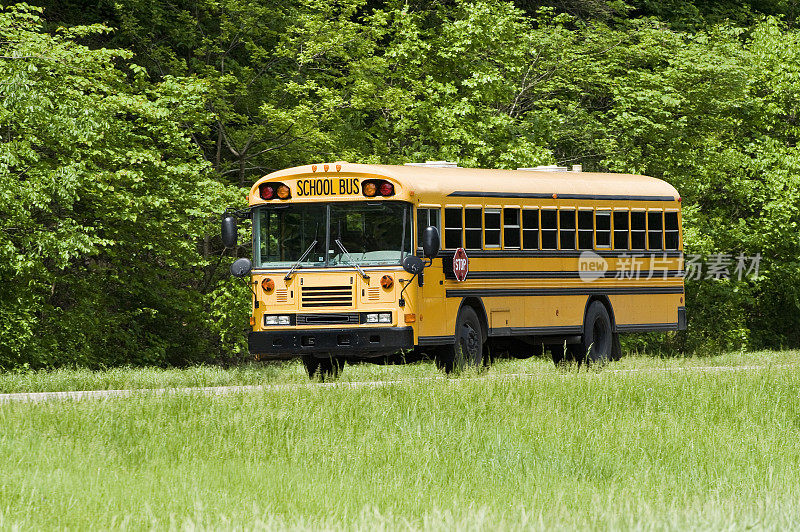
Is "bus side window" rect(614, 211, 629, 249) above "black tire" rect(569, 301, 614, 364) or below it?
above

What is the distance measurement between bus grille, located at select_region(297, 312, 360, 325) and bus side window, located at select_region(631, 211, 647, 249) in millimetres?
5919

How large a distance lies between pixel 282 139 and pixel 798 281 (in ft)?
53.0

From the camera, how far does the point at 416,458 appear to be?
10.2 metres

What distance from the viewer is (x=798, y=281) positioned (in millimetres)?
38469

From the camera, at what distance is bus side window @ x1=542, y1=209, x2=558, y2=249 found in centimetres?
1947

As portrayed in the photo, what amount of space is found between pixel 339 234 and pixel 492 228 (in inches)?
95.9

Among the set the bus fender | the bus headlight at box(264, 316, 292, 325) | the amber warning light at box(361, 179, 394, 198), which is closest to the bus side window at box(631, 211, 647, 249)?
the bus fender

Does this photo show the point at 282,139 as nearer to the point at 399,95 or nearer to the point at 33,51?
the point at 399,95

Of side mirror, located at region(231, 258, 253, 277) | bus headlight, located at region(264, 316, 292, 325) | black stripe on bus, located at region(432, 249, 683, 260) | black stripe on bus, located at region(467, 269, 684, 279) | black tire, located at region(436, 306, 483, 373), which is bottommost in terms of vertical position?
black tire, located at region(436, 306, 483, 373)

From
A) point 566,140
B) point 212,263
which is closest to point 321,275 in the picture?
point 212,263

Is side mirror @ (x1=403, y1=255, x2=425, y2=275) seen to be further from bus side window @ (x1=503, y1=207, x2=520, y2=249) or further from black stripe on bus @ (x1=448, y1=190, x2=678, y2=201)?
bus side window @ (x1=503, y1=207, x2=520, y2=249)

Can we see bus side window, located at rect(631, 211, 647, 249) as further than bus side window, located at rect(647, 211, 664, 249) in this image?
No

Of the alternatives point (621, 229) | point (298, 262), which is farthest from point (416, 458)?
point (621, 229)

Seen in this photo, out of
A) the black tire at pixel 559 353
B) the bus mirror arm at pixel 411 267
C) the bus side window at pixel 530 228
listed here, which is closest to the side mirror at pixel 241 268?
the bus mirror arm at pixel 411 267
